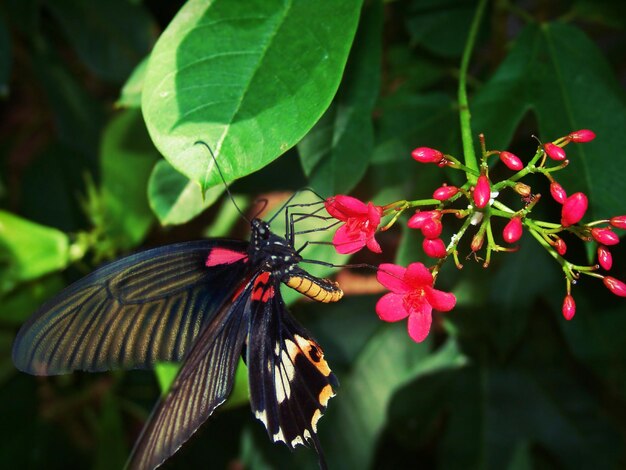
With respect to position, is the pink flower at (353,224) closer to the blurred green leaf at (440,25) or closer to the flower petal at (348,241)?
the flower petal at (348,241)

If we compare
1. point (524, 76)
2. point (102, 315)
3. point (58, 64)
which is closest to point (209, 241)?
point (102, 315)

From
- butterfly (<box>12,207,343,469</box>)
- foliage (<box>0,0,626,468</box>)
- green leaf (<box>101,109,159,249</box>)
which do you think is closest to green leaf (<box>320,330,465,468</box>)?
foliage (<box>0,0,626,468</box>)

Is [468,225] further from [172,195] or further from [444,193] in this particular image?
[172,195]

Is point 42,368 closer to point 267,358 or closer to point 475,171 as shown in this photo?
point 267,358

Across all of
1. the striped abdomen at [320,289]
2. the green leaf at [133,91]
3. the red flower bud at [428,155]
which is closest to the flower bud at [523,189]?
the red flower bud at [428,155]

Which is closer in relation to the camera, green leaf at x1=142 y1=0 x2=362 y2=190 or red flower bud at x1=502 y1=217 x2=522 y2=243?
red flower bud at x1=502 y1=217 x2=522 y2=243

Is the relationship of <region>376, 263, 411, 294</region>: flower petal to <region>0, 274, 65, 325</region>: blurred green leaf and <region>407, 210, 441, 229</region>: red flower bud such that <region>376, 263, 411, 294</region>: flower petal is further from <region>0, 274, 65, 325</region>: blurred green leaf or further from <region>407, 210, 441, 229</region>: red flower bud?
<region>0, 274, 65, 325</region>: blurred green leaf

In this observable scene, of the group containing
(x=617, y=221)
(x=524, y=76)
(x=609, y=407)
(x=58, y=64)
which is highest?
(x=617, y=221)
